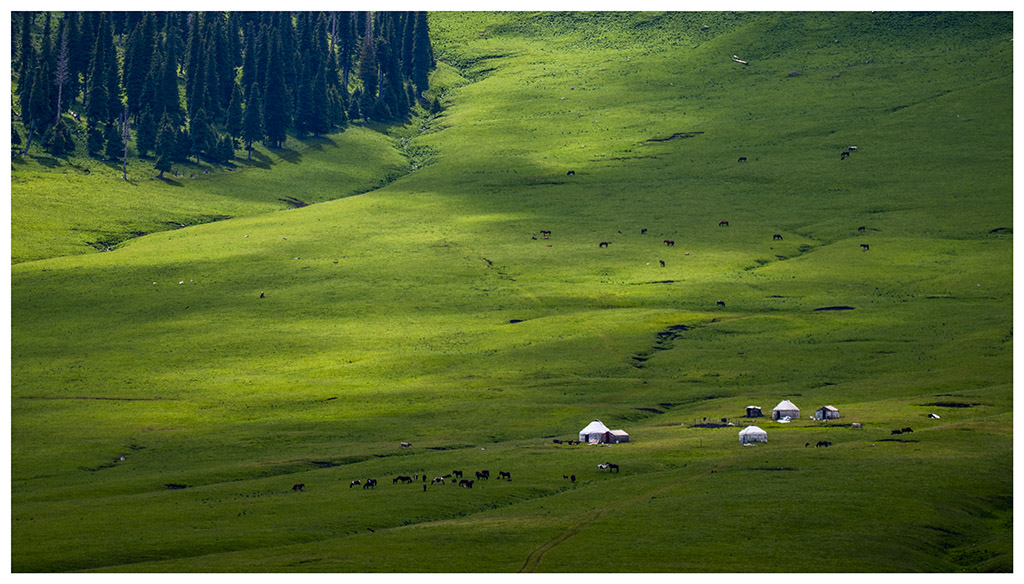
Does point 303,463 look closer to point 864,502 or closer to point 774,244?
point 864,502

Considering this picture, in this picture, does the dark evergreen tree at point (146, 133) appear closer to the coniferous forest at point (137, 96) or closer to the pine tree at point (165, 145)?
the coniferous forest at point (137, 96)

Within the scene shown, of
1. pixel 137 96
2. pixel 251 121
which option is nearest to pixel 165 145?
pixel 137 96

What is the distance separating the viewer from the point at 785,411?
8769cm

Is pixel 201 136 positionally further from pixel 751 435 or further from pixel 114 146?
pixel 751 435

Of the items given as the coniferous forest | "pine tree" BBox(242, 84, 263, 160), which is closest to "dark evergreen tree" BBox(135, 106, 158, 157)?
the coniferous forest

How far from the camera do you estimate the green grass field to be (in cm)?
6156

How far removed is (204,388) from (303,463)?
27.6 m

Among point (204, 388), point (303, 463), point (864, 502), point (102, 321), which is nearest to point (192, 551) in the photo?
point (303, 463)

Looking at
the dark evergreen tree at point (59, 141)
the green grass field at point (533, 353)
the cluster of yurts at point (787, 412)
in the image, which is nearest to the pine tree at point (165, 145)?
the green grass field at point (533, 353)

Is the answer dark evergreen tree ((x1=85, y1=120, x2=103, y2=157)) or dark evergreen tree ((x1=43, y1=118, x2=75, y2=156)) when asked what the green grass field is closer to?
dark evergreen tree ((x1=43, y1=118, x2=75, y2=156))

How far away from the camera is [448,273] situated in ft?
456

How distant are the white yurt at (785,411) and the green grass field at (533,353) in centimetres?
71
